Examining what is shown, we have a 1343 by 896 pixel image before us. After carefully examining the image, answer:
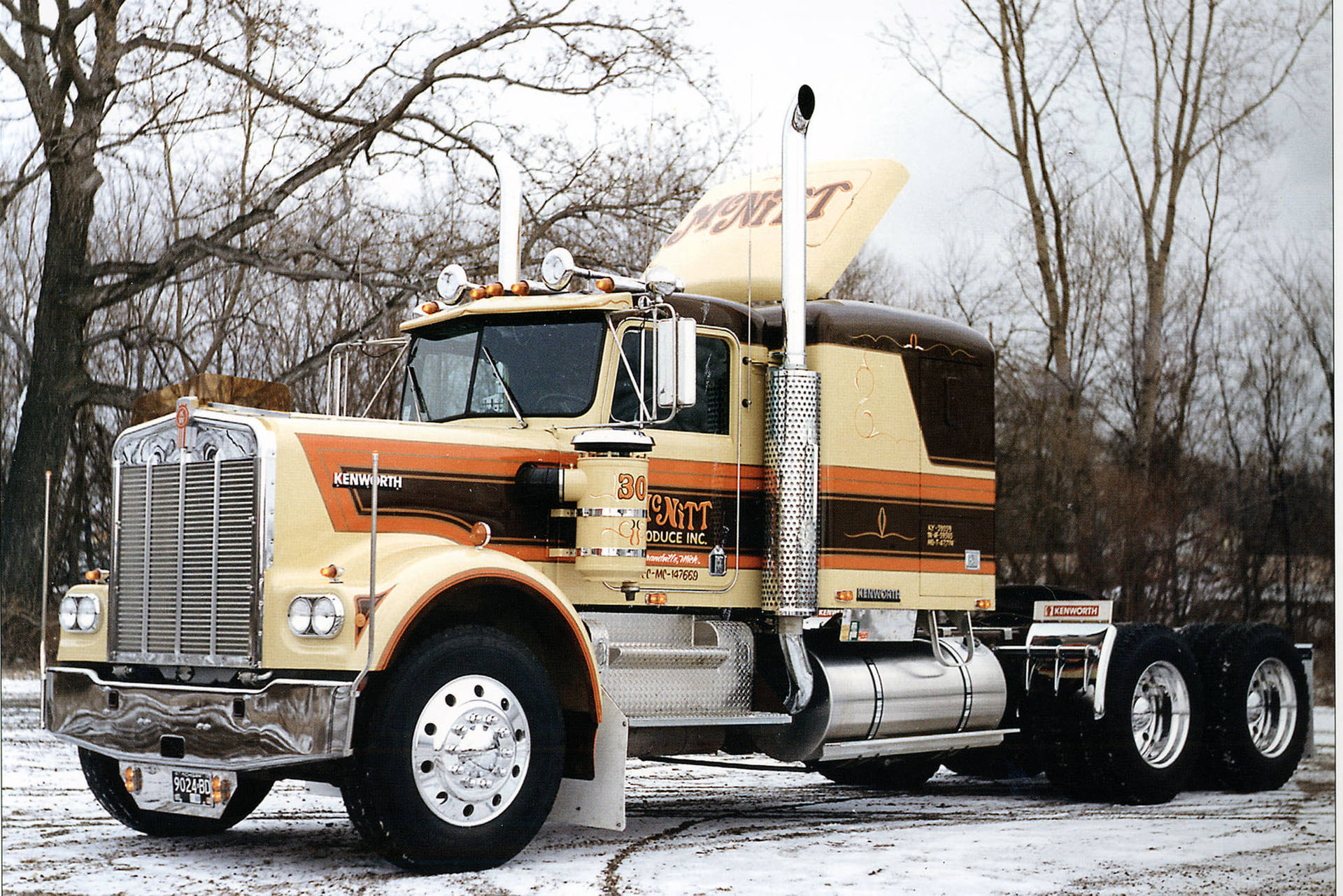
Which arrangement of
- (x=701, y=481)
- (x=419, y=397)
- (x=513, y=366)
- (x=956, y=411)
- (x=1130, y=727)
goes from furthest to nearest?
1. (x=1130, y=727)
2. (x=956, y=411)
3. (x=419, y=397)
4. (x=701, y=481)
5. (x=513, y=366)

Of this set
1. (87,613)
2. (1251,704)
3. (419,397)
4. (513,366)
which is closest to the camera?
(87,613)

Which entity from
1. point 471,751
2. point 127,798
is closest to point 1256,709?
point 471,751

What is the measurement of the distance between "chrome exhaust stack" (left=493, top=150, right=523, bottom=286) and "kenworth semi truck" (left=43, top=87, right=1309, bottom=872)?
3 centimetres

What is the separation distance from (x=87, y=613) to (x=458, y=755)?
→ 83.7 inches

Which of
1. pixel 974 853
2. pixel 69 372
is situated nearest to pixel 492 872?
pixel 974 853

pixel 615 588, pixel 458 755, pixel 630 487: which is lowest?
pixel 458 755

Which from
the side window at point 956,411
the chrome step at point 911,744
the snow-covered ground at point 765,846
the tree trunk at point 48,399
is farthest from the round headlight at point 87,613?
the side window at point 956,411

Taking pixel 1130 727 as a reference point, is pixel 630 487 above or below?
above

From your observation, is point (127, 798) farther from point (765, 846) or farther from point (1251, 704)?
point (1251, 704)

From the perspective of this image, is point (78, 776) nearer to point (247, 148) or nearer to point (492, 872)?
point (492, 872)

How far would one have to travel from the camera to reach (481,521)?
738 cm

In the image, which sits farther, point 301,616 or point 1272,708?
point 1272,708

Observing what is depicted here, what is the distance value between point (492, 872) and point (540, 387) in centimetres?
254

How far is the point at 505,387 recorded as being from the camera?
8.02m
